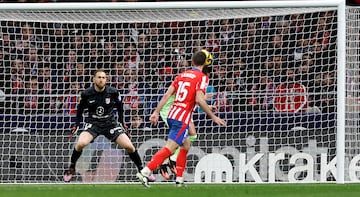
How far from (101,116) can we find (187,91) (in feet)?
7.62

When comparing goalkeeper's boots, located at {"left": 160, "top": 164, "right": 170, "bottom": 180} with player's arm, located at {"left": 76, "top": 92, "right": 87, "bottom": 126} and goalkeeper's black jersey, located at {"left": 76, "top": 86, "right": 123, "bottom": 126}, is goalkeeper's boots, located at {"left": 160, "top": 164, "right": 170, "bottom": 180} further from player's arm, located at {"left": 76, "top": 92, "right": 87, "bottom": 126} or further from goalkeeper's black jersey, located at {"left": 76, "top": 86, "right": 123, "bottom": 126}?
player's arm, located at {"left": 76, "top": 92, "right": 87, "bottom": 126}

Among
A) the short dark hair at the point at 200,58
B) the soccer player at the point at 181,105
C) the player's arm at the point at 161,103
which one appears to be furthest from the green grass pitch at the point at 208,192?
the short dark hair at the point at 200,58

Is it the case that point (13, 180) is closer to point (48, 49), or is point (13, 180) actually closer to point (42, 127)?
point (42, 127)

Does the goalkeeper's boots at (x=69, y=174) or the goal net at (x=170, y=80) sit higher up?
the goal net at (x=170, y=80)

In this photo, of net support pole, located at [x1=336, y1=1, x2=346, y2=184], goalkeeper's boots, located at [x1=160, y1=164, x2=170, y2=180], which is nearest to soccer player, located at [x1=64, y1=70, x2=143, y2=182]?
goalkeeper's boots, located at [x1=160, y1=164, x2=170, y2=180]

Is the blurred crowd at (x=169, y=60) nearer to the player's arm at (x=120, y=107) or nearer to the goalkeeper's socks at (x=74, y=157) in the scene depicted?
the player's arm at (x=120, y=107)

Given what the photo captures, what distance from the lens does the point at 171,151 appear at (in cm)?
1311

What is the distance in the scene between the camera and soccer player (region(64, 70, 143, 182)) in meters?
15.0

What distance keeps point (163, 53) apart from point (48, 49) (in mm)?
1846

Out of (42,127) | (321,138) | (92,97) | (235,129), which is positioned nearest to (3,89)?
(42,127)

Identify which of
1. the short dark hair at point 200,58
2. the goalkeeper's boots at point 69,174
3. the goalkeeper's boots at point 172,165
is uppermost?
the short dark hair at point 200,58

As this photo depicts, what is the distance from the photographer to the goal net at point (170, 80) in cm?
1588

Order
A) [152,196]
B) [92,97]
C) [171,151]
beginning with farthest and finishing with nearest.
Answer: [92,97]
[171,151]
[152,196]

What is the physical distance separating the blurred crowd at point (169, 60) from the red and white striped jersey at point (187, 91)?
8.63 ft
